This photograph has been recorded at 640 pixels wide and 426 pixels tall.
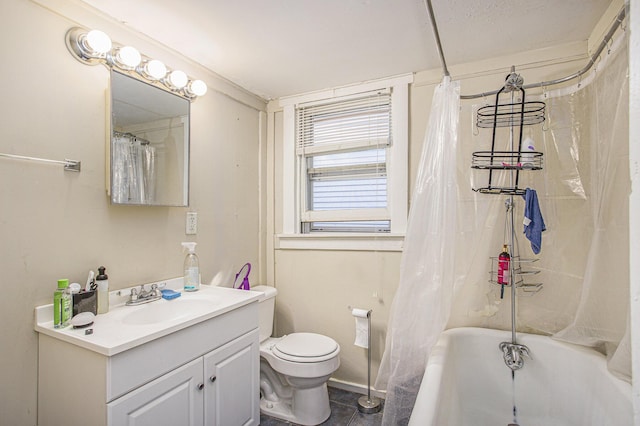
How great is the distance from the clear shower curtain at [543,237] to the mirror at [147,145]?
1.30 m

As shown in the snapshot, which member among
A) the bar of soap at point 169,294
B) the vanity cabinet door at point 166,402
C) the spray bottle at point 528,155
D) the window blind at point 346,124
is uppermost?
the window blind at point 346,124

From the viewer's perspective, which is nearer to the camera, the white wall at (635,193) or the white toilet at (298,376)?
the white wall at (635,193)

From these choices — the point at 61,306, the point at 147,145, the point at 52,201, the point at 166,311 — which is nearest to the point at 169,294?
the point at 166,311

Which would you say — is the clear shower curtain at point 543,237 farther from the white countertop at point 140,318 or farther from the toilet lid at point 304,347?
the white countertop at point 140,318

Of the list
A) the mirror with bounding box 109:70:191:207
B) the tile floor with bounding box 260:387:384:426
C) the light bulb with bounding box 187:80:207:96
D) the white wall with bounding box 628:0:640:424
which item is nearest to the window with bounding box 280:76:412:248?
the light bulb with bounding box 187:80:207:96

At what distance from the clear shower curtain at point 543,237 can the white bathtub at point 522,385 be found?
0.08 meters

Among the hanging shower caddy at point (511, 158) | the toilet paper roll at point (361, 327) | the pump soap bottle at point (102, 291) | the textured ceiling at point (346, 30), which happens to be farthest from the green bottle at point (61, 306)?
the hanging shower caddy at point (511, 158)

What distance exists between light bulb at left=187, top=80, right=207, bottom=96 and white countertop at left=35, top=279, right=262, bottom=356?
1.09 m

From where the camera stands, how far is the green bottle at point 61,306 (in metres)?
1.26

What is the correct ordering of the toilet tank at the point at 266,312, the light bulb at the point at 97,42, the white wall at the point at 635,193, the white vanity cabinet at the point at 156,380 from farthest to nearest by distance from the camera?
the toilet tank at the point at 266,312
the light bulb at the point at 97,42
the white vanity cabinet at the point at 156,380
the white wall at the point at 635,193

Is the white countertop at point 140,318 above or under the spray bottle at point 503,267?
under

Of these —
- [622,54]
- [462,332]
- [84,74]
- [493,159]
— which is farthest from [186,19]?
[462,332]

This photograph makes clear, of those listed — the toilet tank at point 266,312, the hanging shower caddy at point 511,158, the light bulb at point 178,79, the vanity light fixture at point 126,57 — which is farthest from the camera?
the toilet tank at point 266,312

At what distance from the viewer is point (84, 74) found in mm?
1459
